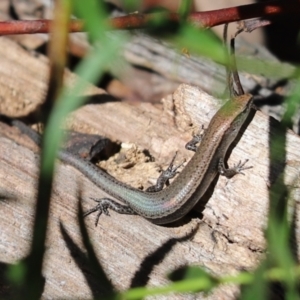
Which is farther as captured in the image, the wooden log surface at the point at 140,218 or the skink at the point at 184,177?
the skink at the point at 184,177

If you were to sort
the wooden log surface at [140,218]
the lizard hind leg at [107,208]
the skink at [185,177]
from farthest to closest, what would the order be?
the skink at [185,177] < the lizard hind leg at [107,208] < the wooden log surface at [140,218]

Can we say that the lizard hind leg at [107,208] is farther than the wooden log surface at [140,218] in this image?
Yes

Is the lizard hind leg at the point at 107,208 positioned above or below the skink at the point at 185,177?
below

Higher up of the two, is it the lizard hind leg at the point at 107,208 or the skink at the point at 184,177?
the skink at the point at 184,177

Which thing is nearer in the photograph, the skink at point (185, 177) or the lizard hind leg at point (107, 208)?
the lizard hind leg at point (107, 208)

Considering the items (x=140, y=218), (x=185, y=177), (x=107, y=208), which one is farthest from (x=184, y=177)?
(x=107, y=208)

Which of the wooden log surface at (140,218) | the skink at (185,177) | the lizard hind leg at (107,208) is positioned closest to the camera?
the wooden log surface at (140,218)

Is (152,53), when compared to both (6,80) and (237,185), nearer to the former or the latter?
(6,80)
